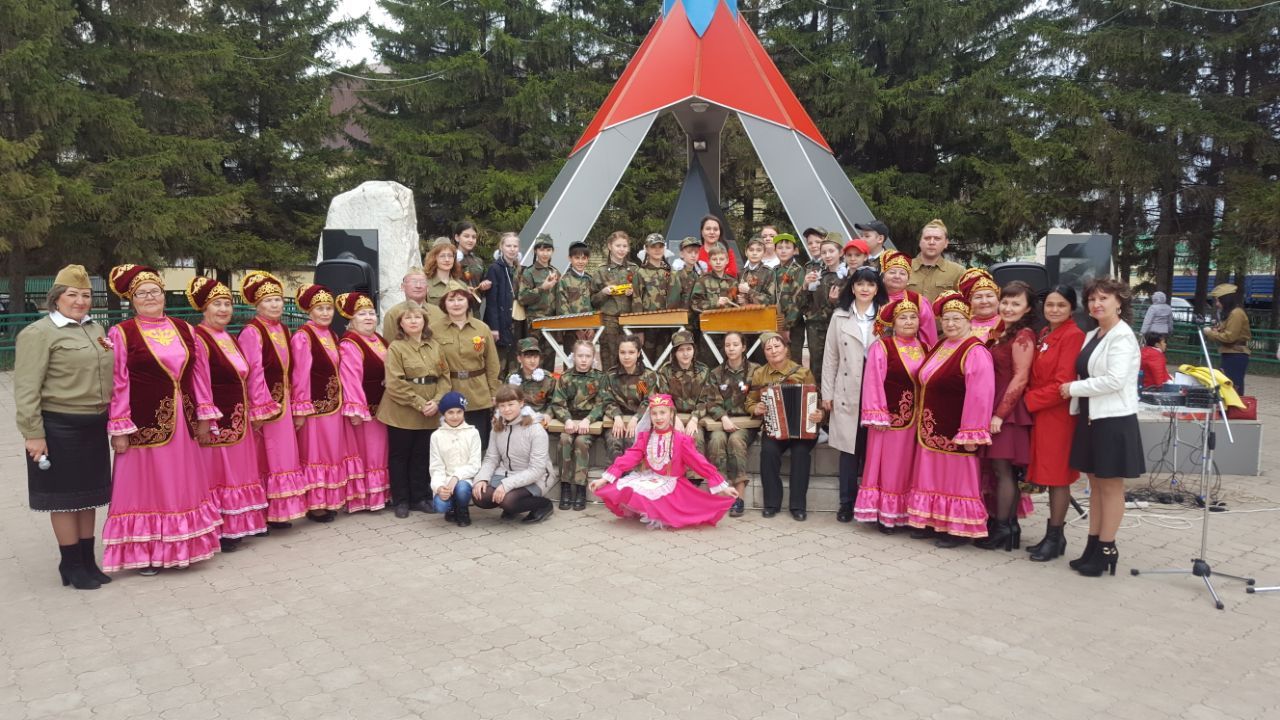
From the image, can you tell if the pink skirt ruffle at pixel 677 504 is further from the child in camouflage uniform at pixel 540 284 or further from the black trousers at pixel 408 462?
the child in camouflage uniform at pixel 540 284

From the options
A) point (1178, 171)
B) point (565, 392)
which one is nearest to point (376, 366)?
point (565, 392)

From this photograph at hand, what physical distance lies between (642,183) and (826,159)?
1044cm

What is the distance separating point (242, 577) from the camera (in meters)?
4.78

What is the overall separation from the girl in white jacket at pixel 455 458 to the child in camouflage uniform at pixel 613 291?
212 centimetres

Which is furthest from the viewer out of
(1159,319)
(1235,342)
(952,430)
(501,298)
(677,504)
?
(1159,319)

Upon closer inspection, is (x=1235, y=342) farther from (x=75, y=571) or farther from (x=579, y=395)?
(x=75, y=571)

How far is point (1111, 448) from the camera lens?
15.3 ft

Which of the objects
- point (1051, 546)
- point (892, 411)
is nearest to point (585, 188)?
point (892, 411)

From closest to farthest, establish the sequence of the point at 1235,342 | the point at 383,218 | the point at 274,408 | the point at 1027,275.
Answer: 1. the point at 274,408
2. the point at 1027,275
3. the point at 1235,342
4. the point at 383,218

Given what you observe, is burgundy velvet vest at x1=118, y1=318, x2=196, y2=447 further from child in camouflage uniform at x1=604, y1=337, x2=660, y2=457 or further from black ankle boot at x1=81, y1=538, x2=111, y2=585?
child in camouflage uniform at x1=604, y1=337, x2=660, y2=457

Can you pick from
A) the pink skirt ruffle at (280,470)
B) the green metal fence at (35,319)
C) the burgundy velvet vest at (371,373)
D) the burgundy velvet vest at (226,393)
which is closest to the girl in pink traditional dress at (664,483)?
the burgundy velvet vest at (371,373)

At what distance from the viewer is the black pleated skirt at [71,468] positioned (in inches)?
174

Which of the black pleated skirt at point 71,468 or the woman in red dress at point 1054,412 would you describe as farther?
the woman in red dress at point 1054,412

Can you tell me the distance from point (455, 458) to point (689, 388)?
180cm
